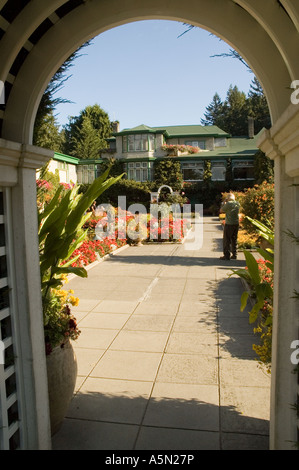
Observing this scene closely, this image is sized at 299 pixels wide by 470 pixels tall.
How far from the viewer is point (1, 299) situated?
8.79ft

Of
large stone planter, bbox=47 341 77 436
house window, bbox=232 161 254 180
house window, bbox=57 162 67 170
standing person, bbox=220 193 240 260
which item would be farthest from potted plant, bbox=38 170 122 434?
house window, bbox=232 161 254 180

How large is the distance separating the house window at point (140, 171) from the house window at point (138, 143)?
148 cm

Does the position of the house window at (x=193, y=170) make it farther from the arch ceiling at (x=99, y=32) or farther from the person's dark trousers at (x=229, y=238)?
the arch ceiling at (x=99, y=32)

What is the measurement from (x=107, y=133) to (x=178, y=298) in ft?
181

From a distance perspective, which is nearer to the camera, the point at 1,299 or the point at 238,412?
Answer: the point at 1,299

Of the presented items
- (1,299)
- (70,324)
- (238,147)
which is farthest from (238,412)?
(238,147)

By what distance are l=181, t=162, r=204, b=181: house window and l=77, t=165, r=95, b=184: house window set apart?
9.60 meters

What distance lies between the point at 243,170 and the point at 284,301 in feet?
123

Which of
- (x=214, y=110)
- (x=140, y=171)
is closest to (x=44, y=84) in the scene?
(x=140, y=171)

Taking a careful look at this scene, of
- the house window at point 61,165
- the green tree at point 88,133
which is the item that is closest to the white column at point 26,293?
the house window at point 61,165

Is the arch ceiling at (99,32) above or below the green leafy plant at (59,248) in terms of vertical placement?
above

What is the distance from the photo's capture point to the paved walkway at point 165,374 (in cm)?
327

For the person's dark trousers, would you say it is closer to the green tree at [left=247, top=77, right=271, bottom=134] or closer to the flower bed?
the flower bed

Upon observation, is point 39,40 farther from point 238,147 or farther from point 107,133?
point 107,133
